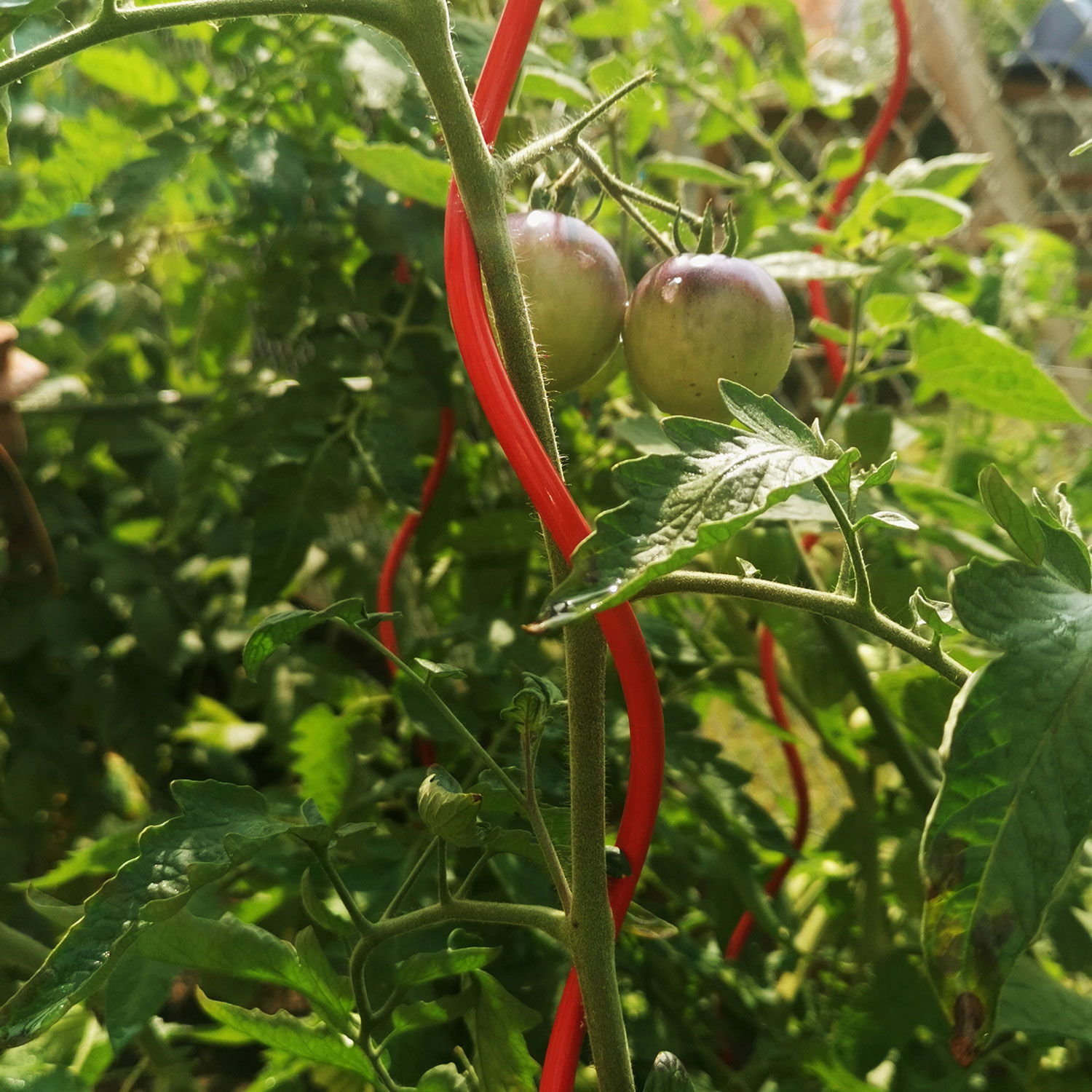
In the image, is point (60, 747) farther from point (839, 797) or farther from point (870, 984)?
point (839, 797)

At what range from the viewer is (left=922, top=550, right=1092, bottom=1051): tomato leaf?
0.86 ft

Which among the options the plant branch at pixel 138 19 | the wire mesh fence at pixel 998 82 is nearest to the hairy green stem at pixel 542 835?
the plant branch at pixel 138 19

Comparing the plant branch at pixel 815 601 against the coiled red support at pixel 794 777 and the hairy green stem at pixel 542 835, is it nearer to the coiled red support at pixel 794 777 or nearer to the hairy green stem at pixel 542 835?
the hairy green stem at pixel 542 835

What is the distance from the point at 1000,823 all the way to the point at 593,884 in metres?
0.14

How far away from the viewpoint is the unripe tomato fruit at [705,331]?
380 millimetres

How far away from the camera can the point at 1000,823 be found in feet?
0.87

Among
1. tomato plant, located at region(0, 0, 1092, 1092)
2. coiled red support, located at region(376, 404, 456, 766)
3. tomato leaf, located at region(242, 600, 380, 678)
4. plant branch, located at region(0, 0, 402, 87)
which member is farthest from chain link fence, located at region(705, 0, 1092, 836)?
plant branch, located at region(0, 0, 402, 87)

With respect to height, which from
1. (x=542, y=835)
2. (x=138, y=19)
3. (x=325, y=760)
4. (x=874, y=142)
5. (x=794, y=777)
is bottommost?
(x=794, y=777)

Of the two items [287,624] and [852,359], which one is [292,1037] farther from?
[852,359]

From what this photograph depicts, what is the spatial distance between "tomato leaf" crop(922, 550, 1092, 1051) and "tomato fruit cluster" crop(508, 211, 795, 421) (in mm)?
157

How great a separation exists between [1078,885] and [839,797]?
713mm

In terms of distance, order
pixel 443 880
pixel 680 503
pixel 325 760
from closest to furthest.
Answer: pixel 680 503 → pixel 443 880 → pixel 325 760

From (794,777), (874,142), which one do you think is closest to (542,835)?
(794,777)

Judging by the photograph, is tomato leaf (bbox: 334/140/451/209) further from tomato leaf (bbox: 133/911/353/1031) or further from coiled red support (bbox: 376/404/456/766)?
tomato leaf (bbox: 133/911/353/1031)
